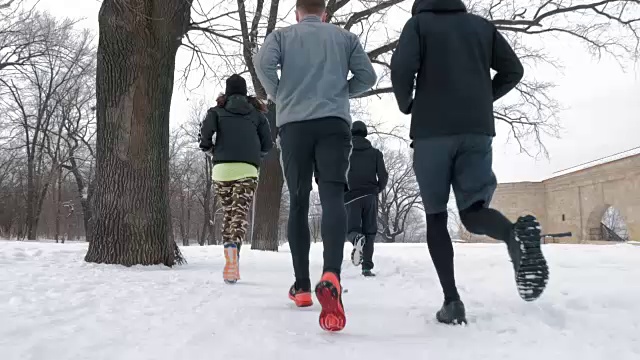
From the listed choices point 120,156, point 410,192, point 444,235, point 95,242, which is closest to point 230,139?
point 120,156

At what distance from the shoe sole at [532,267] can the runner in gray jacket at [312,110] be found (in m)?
0.97

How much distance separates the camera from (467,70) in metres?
2.68

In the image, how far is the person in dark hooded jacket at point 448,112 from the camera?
262 cm

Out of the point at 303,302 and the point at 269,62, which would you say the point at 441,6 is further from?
the point at 303,302

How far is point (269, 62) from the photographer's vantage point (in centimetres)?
302

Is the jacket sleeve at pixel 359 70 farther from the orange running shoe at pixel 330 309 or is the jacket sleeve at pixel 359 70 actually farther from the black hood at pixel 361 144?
the black hood at pixel 361 144

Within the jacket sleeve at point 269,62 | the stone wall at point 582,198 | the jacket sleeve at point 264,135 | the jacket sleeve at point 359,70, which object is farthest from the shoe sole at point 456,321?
the stone wall at point 582,198

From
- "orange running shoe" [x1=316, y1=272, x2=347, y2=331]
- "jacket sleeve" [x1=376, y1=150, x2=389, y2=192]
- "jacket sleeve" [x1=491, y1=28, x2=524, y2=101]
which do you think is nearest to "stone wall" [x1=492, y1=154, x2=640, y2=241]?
"jacket sleeve" [x1=376, y1=150, x2=389, y2=192]

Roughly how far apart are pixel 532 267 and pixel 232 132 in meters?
3.17

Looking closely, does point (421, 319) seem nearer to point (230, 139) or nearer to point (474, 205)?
point (474, 205)

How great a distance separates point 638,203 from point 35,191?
116ft

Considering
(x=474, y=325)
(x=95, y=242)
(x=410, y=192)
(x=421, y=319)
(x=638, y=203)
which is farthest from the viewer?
(x=410, y=192)

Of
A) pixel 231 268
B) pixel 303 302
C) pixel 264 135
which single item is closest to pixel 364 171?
pixel 264 135

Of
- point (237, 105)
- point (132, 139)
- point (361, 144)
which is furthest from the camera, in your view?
point (361, 144)
